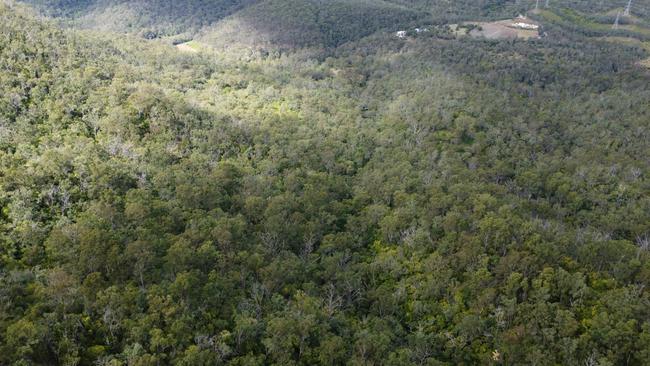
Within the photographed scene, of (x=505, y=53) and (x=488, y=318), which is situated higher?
(x=505, y=53)

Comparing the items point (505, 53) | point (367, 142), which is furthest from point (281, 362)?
point (505, 53)

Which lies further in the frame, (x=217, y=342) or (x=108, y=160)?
(x=108, y=160)

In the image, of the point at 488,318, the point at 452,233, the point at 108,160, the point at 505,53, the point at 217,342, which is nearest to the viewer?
the point at 217,342

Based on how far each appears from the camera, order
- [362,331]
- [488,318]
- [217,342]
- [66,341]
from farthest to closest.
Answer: [488,318] → [362,331] → [217,342] → [66,341]

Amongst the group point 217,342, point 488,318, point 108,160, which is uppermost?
point 108,160

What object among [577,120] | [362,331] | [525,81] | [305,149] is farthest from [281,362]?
[525,81]

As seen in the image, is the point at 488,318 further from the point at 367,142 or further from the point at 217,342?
the point at 367,142
